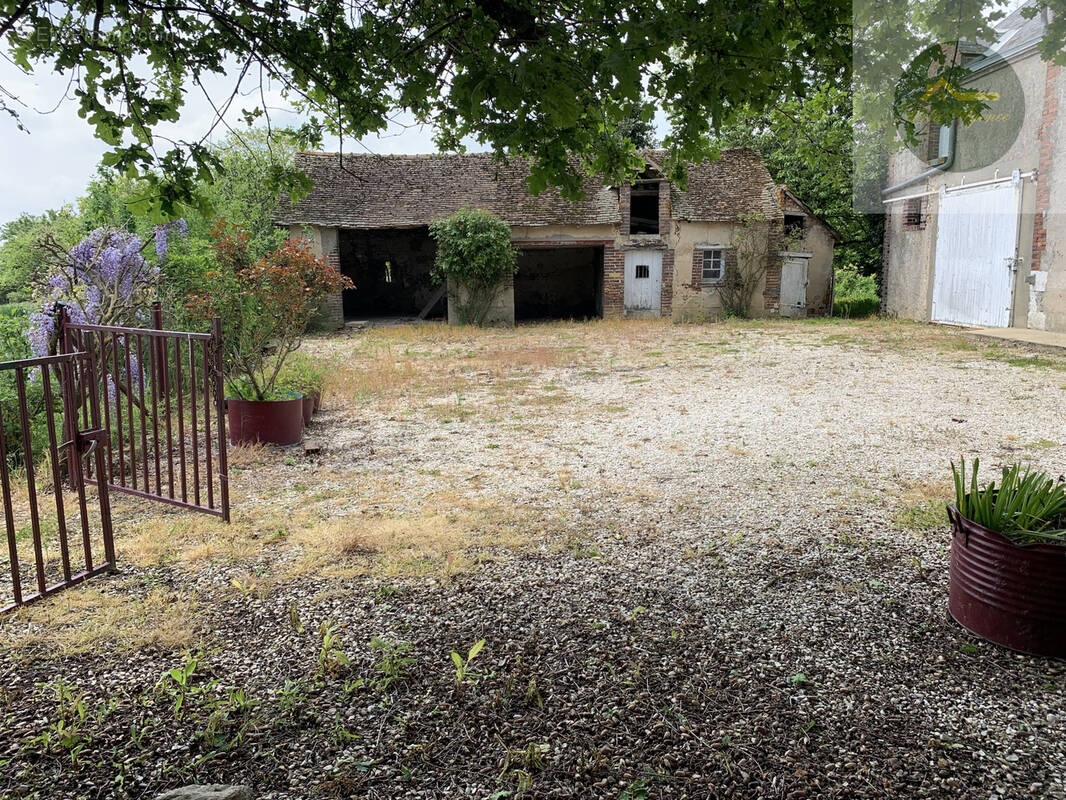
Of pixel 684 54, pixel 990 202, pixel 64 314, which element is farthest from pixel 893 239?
pixel 64 314

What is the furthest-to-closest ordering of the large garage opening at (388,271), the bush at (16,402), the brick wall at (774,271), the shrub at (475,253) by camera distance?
1. the large garage opening at (388,271)
2. the brick wall at (774,271)
3. the shrub at (475,253)
4. the bush at (16,402)

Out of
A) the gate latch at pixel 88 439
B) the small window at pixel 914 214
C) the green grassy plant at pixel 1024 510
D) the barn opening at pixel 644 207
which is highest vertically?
the barn opening at pixel 644 207

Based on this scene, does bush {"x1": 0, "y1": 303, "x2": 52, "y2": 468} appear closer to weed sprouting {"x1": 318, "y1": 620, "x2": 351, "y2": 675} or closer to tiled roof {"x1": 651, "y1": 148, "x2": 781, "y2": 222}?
weed sprouting {"x1": 318, "y1": 620, "x2": 351, "y2": 675}

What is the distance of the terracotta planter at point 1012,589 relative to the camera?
9.57 feet

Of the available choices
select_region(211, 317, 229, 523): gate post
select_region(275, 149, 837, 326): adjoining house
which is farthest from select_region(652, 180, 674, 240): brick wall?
select_region(211, 317, 229, 523): gate post

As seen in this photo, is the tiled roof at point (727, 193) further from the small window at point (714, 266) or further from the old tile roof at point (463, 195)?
the small window at point (714, 266)

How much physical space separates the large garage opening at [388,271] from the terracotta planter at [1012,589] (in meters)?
21.6

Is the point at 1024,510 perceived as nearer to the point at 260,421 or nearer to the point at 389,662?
the point at 389,662

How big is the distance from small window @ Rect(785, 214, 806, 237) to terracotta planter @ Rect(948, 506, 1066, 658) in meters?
19.7

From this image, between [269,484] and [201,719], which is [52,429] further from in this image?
[269,484]

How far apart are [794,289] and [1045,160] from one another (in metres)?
8.95

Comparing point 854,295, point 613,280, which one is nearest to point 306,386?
point 613,280

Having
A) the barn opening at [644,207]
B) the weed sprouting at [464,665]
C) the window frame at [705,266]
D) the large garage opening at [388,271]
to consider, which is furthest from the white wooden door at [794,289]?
the weed sprouting at [464,665]

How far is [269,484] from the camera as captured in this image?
5.83 meters
